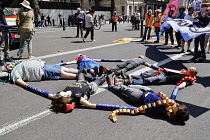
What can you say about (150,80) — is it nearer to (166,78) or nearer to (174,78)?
(166,78)

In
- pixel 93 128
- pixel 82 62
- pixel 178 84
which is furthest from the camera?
pixel 82 62

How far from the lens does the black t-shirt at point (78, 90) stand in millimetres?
3797

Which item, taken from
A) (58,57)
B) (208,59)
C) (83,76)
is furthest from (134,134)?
(208,59)

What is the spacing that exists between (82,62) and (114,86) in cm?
150

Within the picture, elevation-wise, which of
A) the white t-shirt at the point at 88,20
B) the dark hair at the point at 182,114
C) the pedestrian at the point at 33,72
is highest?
the white t-shirt at the point at 88,20

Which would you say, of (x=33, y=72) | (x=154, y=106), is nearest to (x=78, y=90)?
(x=154, y=106)

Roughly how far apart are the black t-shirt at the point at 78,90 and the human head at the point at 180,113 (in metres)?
1.63

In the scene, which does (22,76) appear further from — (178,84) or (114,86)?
(178,84)

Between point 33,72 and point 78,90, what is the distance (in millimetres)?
1690

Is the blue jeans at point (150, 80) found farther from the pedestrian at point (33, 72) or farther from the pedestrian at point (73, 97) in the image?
the pedestrian at point (73, 97)

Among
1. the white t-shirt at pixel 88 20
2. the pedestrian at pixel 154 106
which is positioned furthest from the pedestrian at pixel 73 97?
the white t-shirt at pixel 88 20

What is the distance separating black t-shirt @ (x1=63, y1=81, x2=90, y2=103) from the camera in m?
3.80

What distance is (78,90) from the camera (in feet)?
12.8

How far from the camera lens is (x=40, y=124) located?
3373mm
